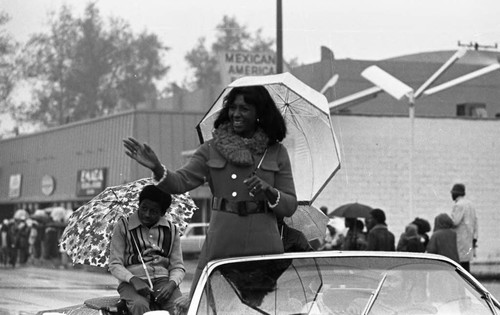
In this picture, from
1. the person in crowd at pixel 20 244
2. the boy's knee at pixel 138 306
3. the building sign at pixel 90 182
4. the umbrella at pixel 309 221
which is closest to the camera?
the boy's knee at pixel 138 306

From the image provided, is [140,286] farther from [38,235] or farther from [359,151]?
[38,235]

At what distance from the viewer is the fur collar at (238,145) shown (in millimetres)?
6234

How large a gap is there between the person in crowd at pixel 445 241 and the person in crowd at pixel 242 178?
9.18 m

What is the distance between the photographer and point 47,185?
164ft

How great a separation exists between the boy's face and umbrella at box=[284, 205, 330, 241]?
100 cm

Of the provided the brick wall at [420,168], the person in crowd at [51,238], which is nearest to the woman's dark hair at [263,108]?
the brick wall at [420,168]

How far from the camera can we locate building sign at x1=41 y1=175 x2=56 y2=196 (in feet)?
163

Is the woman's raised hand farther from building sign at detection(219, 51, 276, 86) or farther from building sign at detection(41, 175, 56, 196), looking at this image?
building sign at detection(41, 175, 56, 196)

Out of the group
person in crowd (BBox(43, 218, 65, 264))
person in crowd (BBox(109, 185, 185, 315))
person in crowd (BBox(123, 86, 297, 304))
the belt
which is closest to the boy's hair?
person in crowd (BBox(109, 185, 185, 315))

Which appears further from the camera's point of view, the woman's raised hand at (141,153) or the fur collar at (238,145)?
the fur collar at (238,145)

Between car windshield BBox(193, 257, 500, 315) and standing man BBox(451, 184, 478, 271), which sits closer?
car windshield BBox(193, 257, 500, 315)

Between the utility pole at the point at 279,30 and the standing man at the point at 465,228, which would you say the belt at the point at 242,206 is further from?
the utility pole at the point at 279,30

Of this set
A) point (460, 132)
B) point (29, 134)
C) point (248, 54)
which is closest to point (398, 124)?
point (460, 132)

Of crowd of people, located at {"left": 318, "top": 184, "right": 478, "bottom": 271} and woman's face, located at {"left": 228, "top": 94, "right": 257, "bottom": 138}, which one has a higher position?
woman's face, located at {"left": 228, "top": 94, "right": 257, "bottom": 138}
